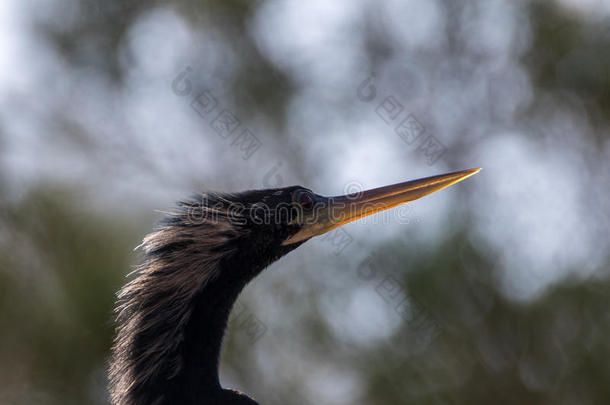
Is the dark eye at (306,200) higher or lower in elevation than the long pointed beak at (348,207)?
higher

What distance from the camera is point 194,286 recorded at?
1.94m

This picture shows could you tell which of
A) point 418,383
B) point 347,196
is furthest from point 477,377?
point 347,196

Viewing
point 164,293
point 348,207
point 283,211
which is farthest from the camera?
point 348,207

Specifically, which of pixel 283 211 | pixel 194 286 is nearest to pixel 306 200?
pixel 283 211

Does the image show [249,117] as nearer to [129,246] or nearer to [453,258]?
[129,246]

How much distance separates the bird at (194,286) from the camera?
1.83 m

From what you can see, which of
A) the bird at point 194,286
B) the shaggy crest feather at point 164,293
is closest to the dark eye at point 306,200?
the bird at point 194,286

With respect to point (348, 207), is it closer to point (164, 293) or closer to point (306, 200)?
point (306, 200)

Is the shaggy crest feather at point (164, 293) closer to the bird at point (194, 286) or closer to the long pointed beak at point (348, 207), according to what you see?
the bird at point (194, 286)

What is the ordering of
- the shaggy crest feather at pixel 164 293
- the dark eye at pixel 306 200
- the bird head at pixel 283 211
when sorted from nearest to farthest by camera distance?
the shaggy crest feather at pixel 164 293 < the bird head at pixel 283 211 < the dark eye at pixel 306 200

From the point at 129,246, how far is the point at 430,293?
259cm

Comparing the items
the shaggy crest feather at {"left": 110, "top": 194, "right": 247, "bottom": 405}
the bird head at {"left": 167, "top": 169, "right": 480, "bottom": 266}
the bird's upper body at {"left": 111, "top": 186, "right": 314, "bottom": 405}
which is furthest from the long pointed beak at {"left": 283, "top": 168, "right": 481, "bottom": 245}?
the shaggy crest feather at {"left": 110, "top": 194, "right": 247, "bottom": 405}

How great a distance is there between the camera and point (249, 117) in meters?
5.48

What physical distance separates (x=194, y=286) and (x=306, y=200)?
53cm
